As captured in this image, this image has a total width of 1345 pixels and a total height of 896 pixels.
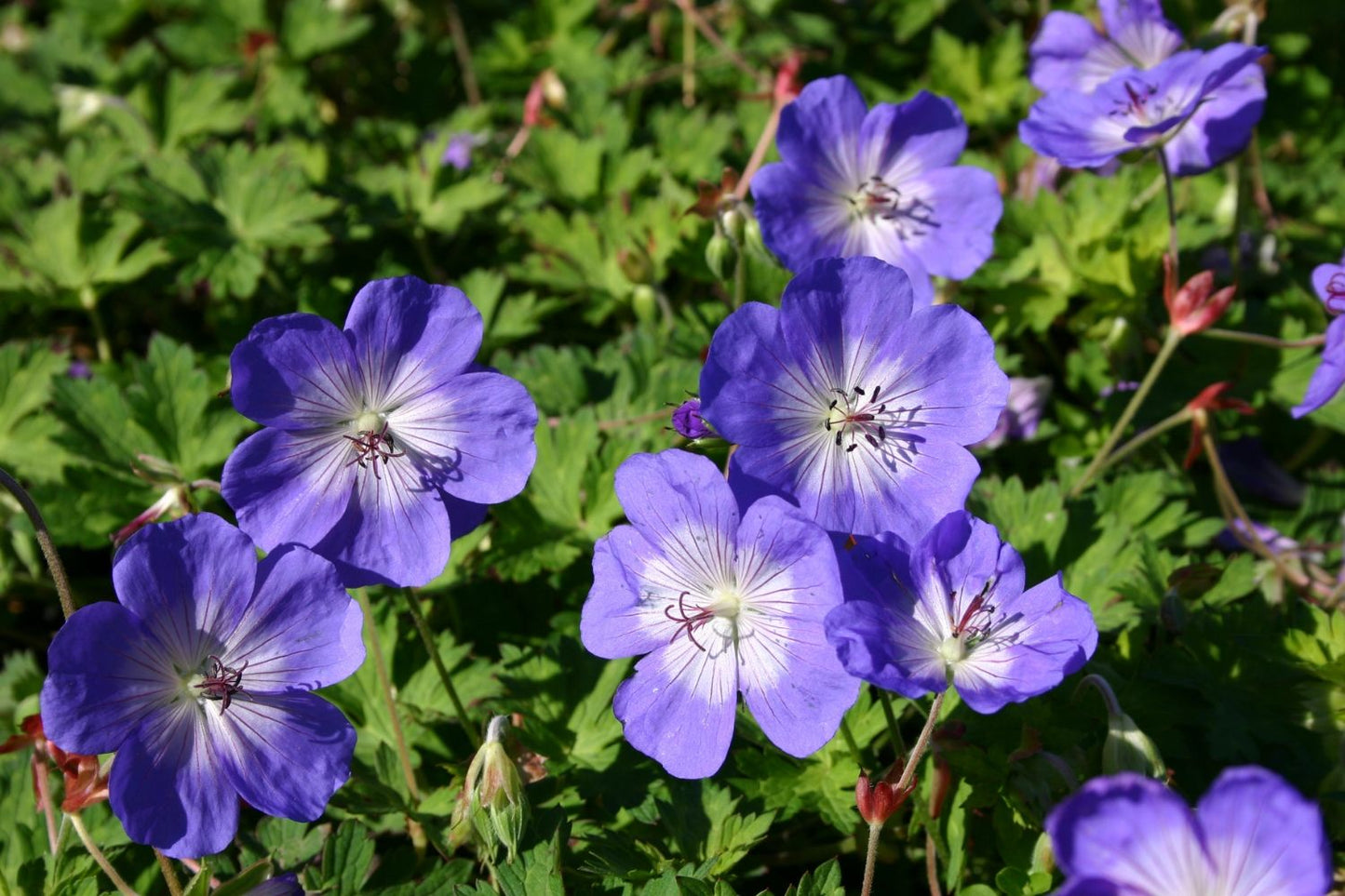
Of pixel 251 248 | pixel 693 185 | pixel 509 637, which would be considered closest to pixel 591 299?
pixel 693 185

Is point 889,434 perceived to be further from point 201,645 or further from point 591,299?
point 591,299

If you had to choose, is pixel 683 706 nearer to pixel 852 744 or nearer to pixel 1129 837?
pixel 852 744

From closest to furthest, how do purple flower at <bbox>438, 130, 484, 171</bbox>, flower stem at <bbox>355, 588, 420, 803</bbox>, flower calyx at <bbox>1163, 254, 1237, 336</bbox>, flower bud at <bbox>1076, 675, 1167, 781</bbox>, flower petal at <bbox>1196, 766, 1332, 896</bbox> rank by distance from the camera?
flower petal at <bbox>1196, 766, 1332, 896</bbox>
flower bud at <bbox>1076, 675, 1167, 781</bbox>
flower stem at <bbox>355, 588, 420, 803</bbox>
flower calyx at <bbox>1163, 254, 1237, 336</bbox>
purple flower at <bbox>438, 130, 484, 171</bbox>

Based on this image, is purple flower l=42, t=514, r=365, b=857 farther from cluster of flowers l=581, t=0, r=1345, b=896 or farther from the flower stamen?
cluster of flowers l=581, t=0, r=1345, b=896

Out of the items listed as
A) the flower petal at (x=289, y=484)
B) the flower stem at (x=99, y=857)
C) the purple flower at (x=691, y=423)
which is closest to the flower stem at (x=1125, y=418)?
the purple flower at (x=691, y=423)

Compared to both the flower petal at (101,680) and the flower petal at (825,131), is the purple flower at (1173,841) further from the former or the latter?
the flower petal at (825,131)

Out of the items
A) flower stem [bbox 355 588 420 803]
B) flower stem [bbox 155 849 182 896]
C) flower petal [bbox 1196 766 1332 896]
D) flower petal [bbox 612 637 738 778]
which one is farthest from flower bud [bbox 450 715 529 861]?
flower petal [bbox 1196 766 1332 896]
